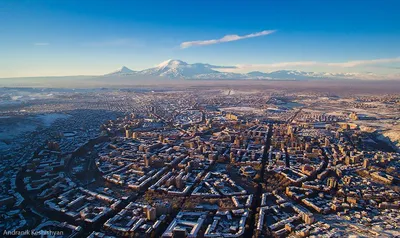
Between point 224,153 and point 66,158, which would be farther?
point 224,153

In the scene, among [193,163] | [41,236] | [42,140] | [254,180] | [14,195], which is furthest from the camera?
[42,140]

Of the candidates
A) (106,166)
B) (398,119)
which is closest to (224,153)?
(106,166)

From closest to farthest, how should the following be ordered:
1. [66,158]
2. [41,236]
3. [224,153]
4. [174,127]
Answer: [41,236]
[66,158]
[224,153]
[174,127]

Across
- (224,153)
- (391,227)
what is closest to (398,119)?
(224,153)

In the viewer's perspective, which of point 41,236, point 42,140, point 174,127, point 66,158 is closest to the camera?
point 41,236

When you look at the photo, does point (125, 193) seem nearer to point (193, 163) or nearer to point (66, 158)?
point (193, 163)

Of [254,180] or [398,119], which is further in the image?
[398,119]

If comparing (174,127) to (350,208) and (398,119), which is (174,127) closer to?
(350,208)

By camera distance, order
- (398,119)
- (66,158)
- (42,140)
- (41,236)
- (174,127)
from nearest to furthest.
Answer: (41,236)
(66,158)
(42,140)
(174,127)
(398,119)
